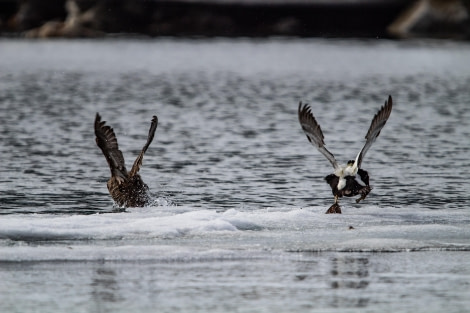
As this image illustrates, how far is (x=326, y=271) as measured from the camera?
1126 cm

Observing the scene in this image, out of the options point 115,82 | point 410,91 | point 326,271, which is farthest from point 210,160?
point 115,82

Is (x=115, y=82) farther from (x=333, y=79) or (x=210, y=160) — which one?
(x=210, y=160)

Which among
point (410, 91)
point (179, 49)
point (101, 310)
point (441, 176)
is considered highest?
point (179, 49)

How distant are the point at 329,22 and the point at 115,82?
1893 inches

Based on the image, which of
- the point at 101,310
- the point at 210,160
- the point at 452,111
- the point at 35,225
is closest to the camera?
the point at 101,310

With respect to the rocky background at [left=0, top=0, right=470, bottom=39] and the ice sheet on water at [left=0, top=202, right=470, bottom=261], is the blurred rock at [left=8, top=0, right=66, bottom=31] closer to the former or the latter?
the rocky background at [left=0, top=0, right=470, bottom=39]

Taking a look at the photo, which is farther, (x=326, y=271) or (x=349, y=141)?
(x=349, y=141)

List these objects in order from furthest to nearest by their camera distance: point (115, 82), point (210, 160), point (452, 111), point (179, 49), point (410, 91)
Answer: point (179, 49), point (115, 82), point (410, 91), point (452, 111), point (210, 160)

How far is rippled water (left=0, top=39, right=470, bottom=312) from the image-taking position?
1052cm

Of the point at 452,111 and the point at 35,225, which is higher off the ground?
the point at 452,111

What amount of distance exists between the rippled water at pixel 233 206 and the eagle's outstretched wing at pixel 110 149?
50 cm

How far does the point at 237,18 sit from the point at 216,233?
247 ft

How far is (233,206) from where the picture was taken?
50.9ft

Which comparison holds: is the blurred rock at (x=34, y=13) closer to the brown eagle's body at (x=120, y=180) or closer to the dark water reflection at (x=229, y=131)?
the dark water reflection at (x=229, y=131)
